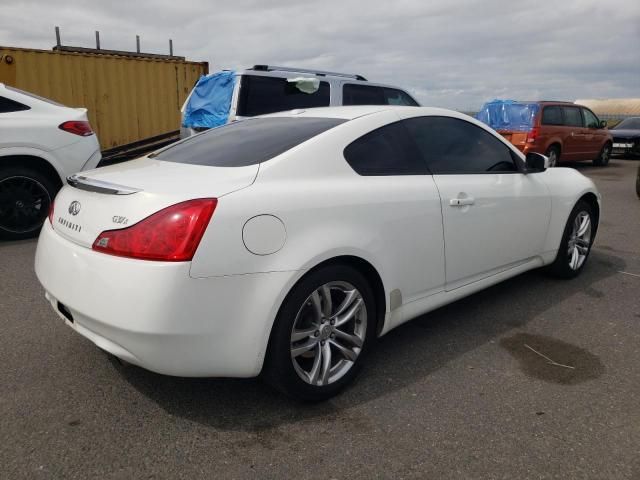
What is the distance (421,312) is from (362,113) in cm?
120

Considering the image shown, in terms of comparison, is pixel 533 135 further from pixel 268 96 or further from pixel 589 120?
pixel 268 96

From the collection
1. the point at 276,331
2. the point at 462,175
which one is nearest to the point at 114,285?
the point at 276,331

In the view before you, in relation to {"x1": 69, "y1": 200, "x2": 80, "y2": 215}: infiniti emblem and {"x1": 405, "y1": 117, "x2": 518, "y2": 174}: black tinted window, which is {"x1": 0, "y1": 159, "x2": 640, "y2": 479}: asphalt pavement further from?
{"x1": 405, "y1": 117, "x2": 518, "y2": 174}: black tinted window

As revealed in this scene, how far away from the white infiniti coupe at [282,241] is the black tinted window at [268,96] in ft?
13.6

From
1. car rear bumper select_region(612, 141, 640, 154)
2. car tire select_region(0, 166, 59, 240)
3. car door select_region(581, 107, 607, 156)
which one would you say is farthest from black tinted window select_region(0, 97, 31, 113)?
car rear bumper select_region(612, 141, 640, 154)

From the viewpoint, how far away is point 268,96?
25.0 feet

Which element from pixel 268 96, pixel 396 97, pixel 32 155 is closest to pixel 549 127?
pixel 396 97

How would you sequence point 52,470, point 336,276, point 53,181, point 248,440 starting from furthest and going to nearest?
point 53,181 < point 336,276 < point 248,440 < point 52,470

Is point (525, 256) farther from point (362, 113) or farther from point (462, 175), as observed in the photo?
point (362, 113)

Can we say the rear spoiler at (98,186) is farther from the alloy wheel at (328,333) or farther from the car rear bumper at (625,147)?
the car rear bumper at (625,147)

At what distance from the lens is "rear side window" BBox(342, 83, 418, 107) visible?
8.37m

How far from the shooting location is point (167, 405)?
8.45ft

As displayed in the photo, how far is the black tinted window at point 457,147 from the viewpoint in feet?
10.6

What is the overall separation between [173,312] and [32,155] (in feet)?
14.5
